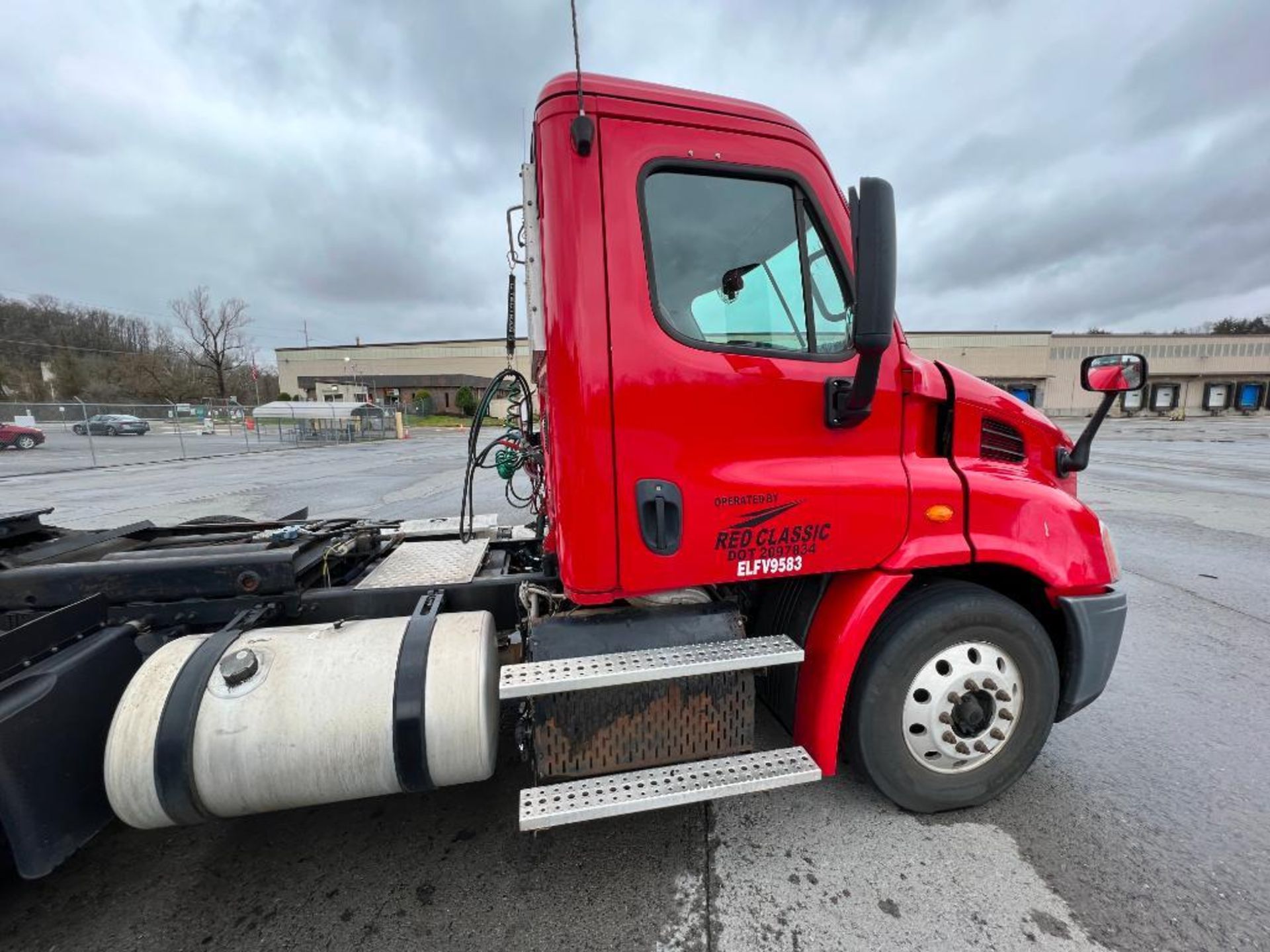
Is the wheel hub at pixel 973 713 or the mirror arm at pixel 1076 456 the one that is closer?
the wheel hub at pixel 973 713

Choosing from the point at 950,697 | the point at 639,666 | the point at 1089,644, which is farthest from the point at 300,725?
the point at 1089,644

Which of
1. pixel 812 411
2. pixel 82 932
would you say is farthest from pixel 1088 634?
pixel 82 932

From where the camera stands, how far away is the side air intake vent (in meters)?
2.44

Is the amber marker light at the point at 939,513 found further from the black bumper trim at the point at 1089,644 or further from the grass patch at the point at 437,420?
the grass patch at the point at 437,420

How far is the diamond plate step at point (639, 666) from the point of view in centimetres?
188

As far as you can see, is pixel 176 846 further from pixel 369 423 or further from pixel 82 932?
pixel 369 423

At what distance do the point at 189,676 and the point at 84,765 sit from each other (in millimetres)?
431

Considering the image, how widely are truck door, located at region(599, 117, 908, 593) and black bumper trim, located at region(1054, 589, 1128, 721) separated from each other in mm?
1012

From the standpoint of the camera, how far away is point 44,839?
69.6 inches

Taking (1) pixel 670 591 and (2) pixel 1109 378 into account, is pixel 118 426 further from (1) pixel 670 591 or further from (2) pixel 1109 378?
(2) pixel 1109 378

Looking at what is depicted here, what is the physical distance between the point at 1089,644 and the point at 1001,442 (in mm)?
962

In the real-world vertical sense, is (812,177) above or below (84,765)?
above

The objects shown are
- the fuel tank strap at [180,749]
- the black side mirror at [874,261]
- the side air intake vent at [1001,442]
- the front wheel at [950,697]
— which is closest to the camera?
the black side mirror at [874,261]

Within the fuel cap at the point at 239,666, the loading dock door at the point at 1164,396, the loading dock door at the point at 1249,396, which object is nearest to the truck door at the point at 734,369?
the fuel cap at the point at 239,666
